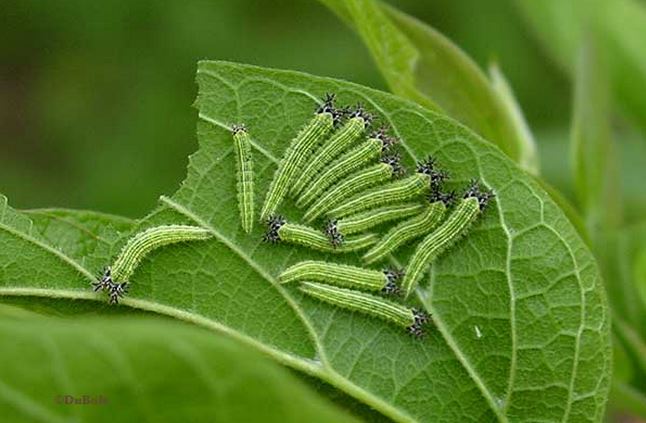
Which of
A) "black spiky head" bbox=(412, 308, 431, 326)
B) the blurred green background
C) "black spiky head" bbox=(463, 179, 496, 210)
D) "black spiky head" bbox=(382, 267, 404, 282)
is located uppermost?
the blurred green background

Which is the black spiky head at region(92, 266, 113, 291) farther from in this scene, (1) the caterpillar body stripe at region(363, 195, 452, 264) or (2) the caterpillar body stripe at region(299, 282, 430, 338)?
(1) the caterpillar body stripe at region(363, 195, 452, 264)

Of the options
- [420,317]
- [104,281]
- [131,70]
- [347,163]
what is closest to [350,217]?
[347,163]

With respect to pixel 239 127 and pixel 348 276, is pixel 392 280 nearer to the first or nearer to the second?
pixel 348 276

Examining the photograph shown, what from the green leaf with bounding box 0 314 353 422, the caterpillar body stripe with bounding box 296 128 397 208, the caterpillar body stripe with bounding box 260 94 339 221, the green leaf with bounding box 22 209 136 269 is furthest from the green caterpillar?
the green leaf with bounding box 0 314 353 422

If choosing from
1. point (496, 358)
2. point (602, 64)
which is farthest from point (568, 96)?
point (496, 358)

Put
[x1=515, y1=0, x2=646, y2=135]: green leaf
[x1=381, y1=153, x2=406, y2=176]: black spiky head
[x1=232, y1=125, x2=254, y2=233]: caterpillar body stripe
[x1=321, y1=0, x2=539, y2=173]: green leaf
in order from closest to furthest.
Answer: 1. [x1=232, y1=125, x2=254, y2=233]: caterpillar body stripe
2. [x1=381, y1=153, x2=406, y2=176]: black spiky head
3. [x1=321, y1=0, x2=539, y2=173]: green leaf
4. [x1=515, y1=0, x2=646, y2=135]: green leaf

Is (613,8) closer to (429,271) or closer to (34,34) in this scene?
(429,271)
